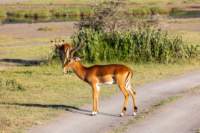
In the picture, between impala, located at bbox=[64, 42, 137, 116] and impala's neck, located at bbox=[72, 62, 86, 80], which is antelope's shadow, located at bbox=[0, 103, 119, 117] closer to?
impala, located at bbox=[64, 42, 137, 116]

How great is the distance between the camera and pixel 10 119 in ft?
53.0

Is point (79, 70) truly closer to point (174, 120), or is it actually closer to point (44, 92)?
point (174, 120)

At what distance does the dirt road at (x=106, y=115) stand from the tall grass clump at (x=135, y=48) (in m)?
6.29

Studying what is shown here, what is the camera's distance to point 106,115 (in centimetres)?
1686

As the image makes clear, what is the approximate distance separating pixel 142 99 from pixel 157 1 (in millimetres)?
75303

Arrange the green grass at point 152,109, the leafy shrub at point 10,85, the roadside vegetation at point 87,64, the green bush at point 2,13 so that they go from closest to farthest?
the green grass at point 152,109, the roadside vegetation at point 87,64, the leafy shrub at point 10,85, the green bush at point 2,13

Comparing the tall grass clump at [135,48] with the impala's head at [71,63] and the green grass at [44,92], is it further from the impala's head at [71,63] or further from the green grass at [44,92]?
the impala's head at [71,63]

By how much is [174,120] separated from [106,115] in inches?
68.8

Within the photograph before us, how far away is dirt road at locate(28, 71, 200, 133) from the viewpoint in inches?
601

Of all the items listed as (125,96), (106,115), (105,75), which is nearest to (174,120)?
(125,96)

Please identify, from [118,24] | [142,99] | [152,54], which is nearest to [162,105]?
[142,99]

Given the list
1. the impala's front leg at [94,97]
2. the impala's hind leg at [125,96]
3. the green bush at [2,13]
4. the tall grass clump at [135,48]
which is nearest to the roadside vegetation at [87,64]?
the tall grass clump at [135,48]

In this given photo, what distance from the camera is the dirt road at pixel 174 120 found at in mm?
15141

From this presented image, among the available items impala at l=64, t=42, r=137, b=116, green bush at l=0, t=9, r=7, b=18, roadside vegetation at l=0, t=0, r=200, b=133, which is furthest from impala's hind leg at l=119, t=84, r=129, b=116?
green bush at l=0, t=9, r=7, b=18
